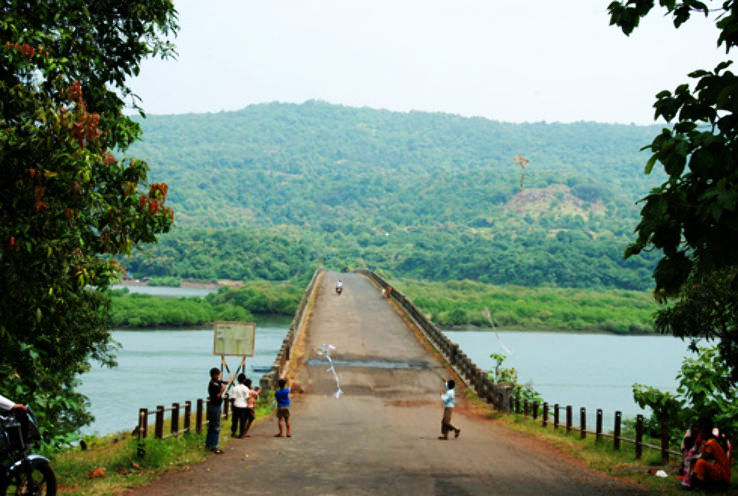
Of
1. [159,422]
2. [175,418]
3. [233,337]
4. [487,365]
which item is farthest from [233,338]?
[487,365]

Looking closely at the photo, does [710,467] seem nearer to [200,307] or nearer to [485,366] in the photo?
[485,366]

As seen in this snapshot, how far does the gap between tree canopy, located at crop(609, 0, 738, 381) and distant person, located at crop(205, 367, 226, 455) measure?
8462 mm

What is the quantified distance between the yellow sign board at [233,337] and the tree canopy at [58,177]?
7.87m

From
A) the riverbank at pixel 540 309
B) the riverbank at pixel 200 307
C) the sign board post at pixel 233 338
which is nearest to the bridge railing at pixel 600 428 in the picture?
the sign board post at pixel 233 338

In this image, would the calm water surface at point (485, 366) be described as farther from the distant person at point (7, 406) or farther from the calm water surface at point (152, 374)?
the distant person at point (7, 406)

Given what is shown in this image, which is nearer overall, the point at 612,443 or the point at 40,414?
the point at 40,414

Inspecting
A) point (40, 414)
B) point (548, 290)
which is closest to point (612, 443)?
point (40, 414)

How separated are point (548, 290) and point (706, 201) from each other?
119536 mm

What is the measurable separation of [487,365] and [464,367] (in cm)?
3780

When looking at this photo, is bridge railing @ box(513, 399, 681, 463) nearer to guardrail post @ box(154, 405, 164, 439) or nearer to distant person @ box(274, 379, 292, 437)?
distant person @ box(274, 379, 292, 437)

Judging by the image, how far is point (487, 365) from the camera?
66938 millimetres

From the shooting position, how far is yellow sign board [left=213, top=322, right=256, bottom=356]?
67.8 feet

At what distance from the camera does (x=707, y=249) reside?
25.6 ft

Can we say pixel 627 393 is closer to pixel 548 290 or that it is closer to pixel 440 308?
pixel 440 308
